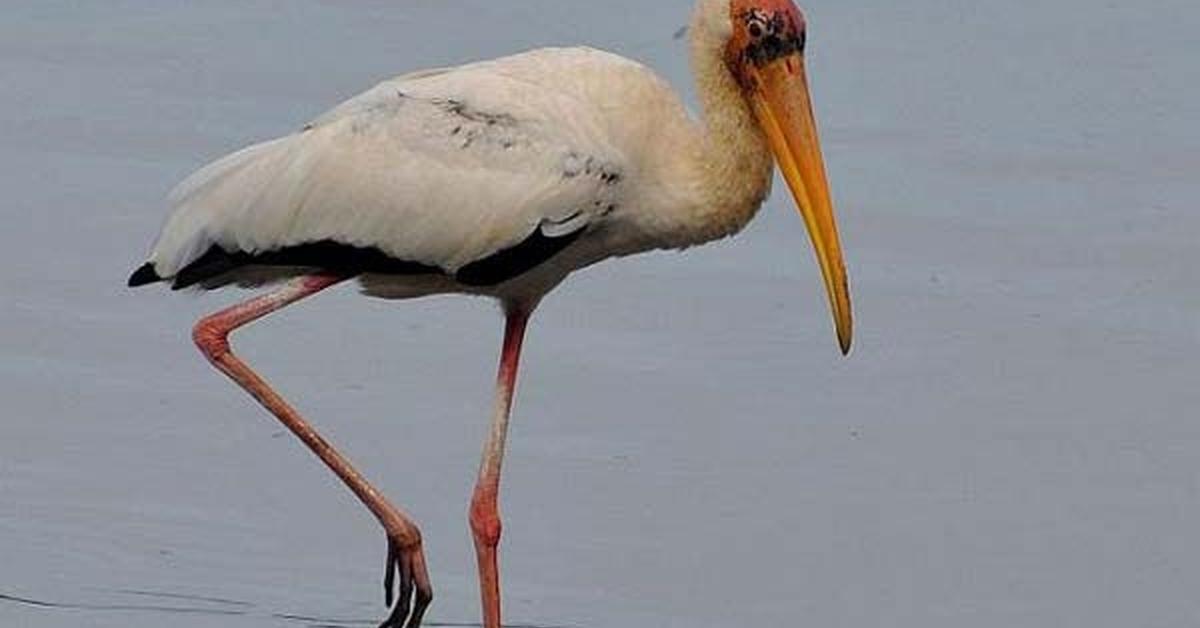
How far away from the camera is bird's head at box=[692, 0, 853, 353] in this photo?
10711 mm

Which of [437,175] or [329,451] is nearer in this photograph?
[437,175]

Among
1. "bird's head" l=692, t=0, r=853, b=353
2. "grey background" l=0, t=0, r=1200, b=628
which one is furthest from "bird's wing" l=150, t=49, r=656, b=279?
"grey background" l=0, t=0, r=1200, b=628

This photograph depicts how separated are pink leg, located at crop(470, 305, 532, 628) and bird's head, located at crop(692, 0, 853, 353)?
103 cm

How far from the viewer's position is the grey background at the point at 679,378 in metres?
11.5

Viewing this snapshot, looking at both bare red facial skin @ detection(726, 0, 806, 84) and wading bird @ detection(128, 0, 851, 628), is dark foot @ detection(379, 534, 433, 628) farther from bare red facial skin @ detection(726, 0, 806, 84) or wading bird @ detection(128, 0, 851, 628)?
bare red facial skin @ detection(726, 0, 806, 84)

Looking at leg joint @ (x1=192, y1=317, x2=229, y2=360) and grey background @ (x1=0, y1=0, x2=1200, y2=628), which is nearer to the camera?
leg joint @ (x1=192, y1=317, x2=229, y2=360)

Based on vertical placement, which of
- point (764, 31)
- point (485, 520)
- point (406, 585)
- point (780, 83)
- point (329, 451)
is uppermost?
point (764, 31)

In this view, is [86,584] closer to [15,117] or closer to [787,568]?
[787,568]

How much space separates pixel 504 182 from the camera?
35.6ft

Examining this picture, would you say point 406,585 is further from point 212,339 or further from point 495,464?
point 212,339

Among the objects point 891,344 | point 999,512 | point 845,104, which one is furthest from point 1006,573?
point 845,104

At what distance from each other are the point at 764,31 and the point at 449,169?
2.88ft

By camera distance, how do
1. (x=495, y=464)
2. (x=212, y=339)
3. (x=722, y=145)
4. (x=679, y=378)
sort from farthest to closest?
(x=679, y=378), (x=495, y=464), (x=212, y=339), (x=722, y=145)

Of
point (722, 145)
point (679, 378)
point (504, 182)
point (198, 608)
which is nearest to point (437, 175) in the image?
point (504, 182)
